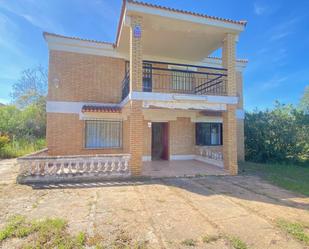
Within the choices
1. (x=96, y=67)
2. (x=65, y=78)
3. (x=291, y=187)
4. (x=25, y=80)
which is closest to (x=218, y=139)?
(x=291, y=187)

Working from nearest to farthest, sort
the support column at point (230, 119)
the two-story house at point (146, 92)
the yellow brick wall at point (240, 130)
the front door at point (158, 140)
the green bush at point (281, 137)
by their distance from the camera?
1. the two-story house at point (146, 92)
2. the support column at point (230, 119)
3. the front door at point (158, 140)
4. the green bush at point (281, 137)
5. the yellow brick wall at point (240, 130)

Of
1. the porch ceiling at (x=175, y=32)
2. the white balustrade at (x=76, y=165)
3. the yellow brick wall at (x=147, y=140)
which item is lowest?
the white balustrade at (x=76, y=165)

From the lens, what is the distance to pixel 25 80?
30750mm

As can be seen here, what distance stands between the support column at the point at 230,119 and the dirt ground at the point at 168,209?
5.69 ft

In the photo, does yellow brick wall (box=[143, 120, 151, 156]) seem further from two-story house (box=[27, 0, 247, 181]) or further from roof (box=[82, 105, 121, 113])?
roof (box=[82, 105, 121, 113])

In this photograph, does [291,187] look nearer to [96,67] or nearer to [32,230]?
[32,230]

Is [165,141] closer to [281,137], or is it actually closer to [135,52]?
[135,52]

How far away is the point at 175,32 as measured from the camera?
9.62 meters

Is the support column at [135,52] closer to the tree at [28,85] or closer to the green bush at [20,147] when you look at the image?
the green bush at [20,147]

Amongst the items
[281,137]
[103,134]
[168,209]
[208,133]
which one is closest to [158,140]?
[208,133]

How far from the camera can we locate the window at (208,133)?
46.0ft

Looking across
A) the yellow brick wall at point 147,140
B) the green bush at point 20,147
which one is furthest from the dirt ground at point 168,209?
the green bush at point 20,147

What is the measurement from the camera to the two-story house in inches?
338

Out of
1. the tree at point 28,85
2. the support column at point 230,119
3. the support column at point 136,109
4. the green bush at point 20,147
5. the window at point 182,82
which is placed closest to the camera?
the support column at point 136,109
